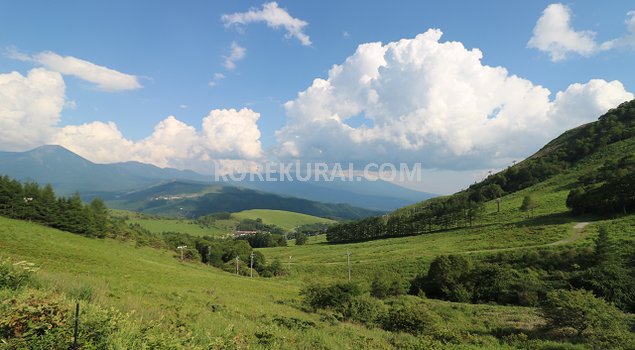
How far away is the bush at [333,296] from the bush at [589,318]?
13.6 meters

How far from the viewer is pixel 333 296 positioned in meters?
27.3

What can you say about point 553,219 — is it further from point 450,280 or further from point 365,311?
point 365,311

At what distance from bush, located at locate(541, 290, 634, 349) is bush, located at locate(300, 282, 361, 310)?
1361cm

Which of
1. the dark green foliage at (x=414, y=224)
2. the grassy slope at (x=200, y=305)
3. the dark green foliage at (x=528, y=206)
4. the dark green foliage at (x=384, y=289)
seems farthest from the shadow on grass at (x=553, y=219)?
the grassy slope at (x=200, y=305)

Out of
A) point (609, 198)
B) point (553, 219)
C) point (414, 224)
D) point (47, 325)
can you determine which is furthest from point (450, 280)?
point (414, 224)

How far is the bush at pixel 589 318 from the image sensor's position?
57.5ft

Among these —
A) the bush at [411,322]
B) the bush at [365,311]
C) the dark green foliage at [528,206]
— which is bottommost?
the bush at [365,311]

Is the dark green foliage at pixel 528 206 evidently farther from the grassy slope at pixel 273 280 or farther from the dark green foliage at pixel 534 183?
the grassy slope at pixel 273 280

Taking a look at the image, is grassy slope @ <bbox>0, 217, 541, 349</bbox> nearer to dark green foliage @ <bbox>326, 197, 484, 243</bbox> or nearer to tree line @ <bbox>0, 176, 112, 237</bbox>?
tree line @ <bbox>0, 176, 112, 237</bbox>

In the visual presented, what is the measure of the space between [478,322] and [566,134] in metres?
225

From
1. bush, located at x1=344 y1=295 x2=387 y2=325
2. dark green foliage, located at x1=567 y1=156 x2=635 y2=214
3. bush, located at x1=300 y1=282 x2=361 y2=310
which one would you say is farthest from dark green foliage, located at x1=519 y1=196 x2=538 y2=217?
bush, located at x1=344 y1=295 x2=387 y2=325

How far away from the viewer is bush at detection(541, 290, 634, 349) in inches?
690

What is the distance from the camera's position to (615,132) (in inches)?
5768

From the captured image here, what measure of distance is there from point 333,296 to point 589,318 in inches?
665
